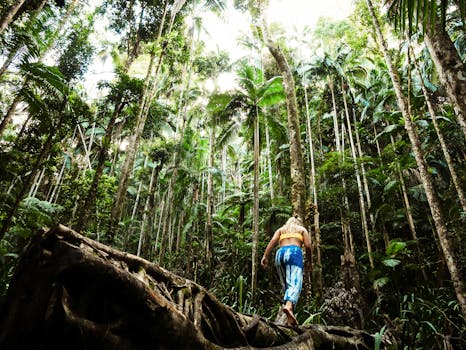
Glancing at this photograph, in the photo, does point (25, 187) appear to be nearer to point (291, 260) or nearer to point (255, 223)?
point (291, 260)

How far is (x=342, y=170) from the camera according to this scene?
11781 mm

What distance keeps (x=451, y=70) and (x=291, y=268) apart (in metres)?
2.94

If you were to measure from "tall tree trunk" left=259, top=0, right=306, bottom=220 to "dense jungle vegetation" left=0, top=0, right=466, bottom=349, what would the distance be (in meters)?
0.04

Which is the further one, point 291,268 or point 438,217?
point 438,217

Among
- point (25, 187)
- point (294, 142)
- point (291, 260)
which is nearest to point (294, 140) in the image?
point (294, 142)

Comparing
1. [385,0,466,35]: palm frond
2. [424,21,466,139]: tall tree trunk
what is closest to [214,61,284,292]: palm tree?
[424,21,466,139]: tall tree trunk

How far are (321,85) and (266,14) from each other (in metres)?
10.3

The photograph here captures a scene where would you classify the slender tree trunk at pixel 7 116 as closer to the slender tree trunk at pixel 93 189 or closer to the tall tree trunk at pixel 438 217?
the slender tree trunk at pixel 93 189

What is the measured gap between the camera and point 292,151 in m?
8.25

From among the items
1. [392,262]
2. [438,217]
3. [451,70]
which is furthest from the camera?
[392,262]

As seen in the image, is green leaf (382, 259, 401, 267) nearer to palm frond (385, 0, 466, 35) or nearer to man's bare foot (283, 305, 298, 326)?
man's bare foot (283, 305, 298, 326)

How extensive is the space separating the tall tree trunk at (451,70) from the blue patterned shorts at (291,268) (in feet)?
8.12

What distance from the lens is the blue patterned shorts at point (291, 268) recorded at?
13.3ft

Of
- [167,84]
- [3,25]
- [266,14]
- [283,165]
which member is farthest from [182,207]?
[3,25]
